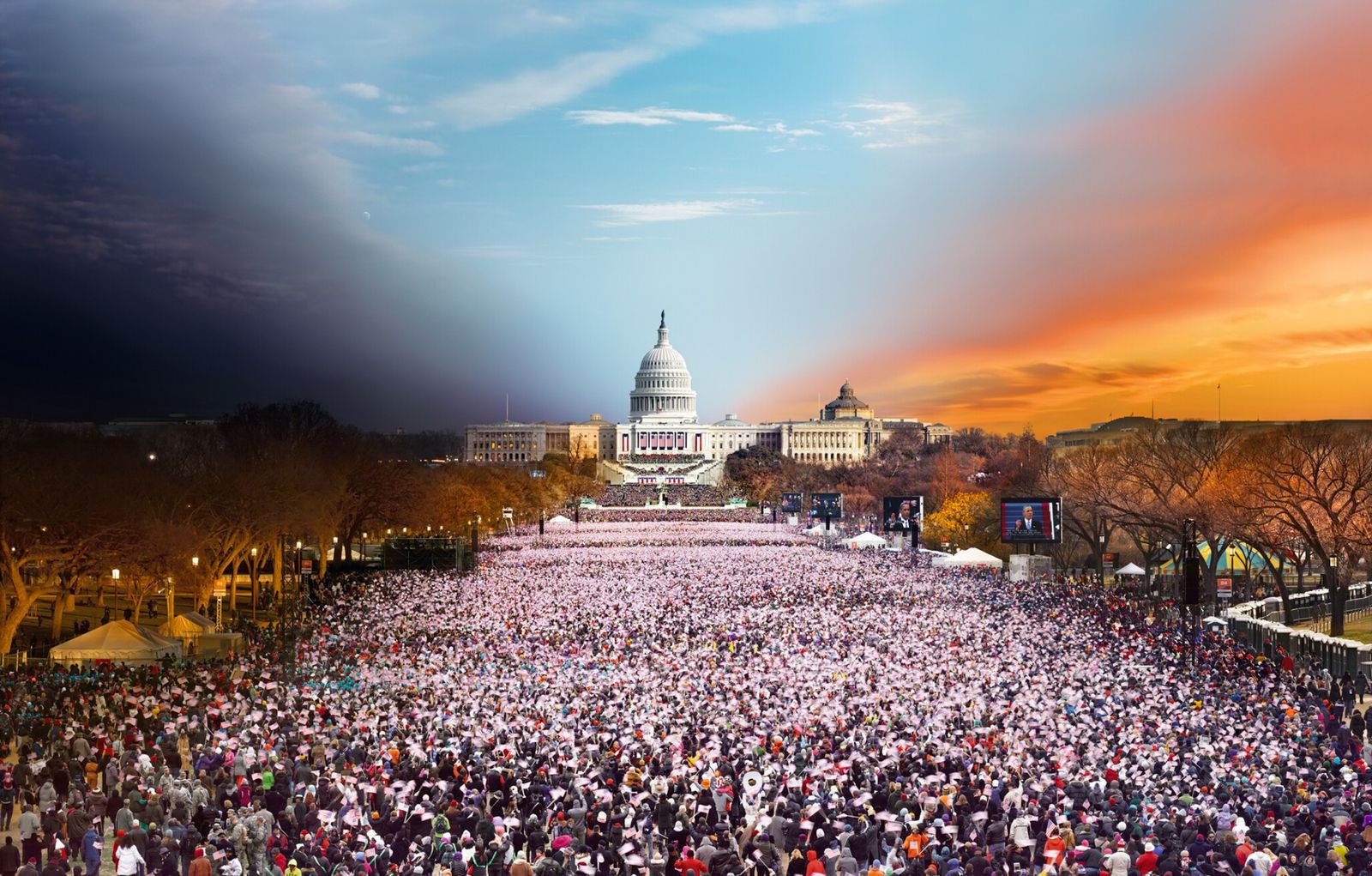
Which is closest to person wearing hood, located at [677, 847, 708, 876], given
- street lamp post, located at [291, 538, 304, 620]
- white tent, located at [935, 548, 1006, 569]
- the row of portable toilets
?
the row of portable toilets

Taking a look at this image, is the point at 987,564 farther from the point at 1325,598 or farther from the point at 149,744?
the point at 149,744

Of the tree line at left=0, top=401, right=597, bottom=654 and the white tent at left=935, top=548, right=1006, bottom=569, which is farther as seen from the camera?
the white tent at left=935, top=548, right=1006, bottom=569

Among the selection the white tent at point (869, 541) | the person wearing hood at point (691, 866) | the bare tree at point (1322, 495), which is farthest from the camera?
the white tent at point (869, 541)

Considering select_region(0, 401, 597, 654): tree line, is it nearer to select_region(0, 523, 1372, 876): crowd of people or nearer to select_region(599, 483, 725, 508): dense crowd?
select_region(0, 523, 1372, 876): crowd of people

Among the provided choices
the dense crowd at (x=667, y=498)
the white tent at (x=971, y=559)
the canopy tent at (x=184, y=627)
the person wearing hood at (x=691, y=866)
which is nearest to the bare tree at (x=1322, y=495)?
the white tent at (x=971, y=559)

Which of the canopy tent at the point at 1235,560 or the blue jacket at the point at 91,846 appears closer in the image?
the blue jacket at the point at 91,846

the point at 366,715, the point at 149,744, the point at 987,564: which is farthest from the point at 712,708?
the point at 987,564

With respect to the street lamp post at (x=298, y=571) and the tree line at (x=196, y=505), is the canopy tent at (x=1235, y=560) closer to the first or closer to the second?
the street lamp post at (x=298, y=571)

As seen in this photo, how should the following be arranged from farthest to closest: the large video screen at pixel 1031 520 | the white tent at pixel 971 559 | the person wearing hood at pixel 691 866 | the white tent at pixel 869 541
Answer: the white tent at pixel 869 541
the white tent at pixel 971 559
the large video screen at pixel 1031 520
the person wearing hood at pixel 691 866
